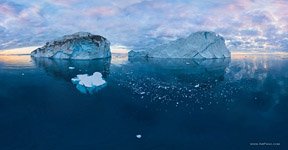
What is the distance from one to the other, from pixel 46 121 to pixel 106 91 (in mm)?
10840

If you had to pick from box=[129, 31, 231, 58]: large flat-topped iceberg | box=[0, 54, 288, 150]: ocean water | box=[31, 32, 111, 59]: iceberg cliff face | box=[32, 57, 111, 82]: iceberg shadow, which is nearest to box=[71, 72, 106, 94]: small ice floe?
box=[0, 54, 288, 150]: ocean water

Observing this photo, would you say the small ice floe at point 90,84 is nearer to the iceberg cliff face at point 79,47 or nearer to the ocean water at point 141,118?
the ocean water at point 141,118

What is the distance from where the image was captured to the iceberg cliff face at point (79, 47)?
275ft

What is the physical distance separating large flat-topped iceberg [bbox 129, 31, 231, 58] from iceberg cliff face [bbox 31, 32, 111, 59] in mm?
21868

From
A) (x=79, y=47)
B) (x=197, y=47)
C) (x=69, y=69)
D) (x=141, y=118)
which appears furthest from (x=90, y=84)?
(x=197, y=47)

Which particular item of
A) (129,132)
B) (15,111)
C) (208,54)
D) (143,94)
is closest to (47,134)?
(129,132)

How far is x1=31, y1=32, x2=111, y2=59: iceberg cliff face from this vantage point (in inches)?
3295

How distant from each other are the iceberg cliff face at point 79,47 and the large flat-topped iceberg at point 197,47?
71.7 feet

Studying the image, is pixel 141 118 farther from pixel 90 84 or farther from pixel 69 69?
pixel 69 69

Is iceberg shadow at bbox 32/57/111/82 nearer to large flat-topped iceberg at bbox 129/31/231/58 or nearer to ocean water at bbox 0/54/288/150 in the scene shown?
ocean water at bbox 0/54/288/150

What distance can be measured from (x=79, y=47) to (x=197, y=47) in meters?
36.7

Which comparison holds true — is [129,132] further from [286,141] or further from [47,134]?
[286,141]

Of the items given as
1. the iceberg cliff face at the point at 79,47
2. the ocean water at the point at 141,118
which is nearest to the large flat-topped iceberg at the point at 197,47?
the iceberg cliff face at the point at 79,47

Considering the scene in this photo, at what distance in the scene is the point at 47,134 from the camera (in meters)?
17.1
